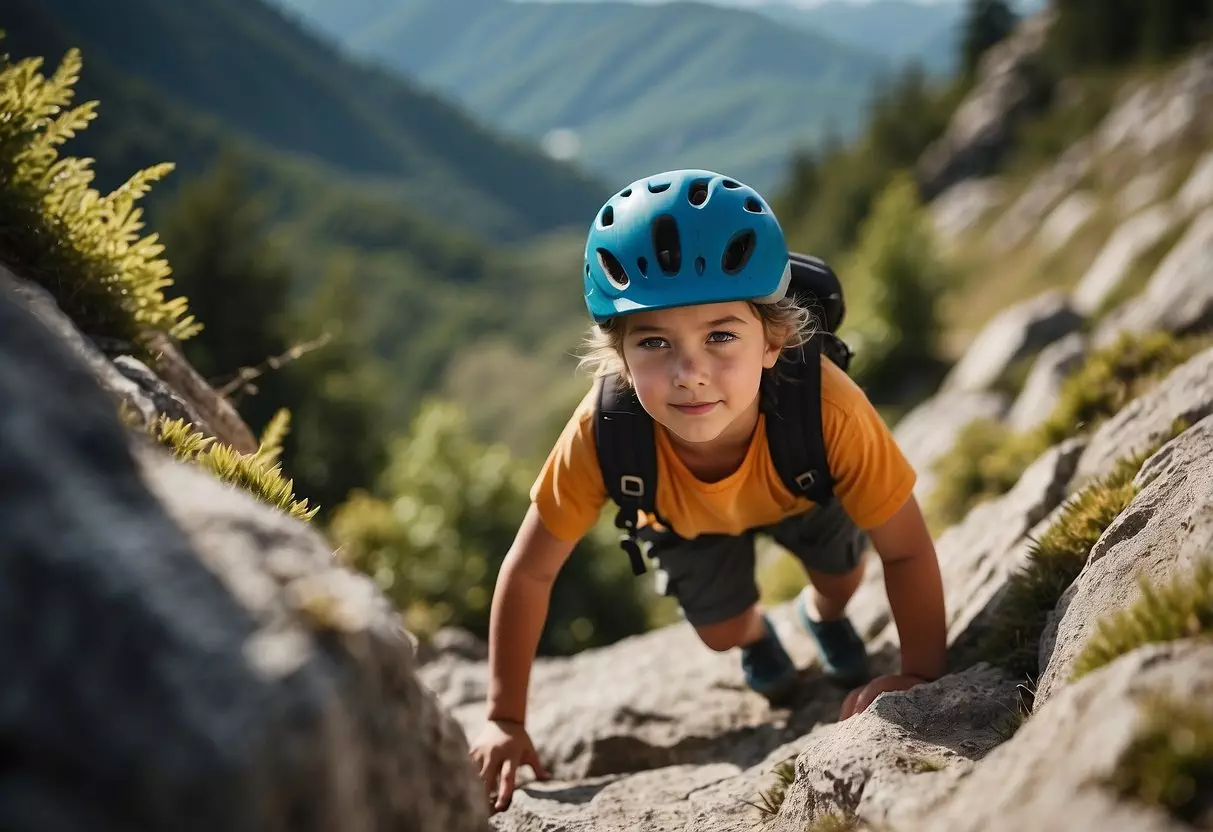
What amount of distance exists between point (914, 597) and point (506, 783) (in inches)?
87.3

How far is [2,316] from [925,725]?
3405 millimetres

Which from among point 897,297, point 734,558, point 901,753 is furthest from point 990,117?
point 901,753

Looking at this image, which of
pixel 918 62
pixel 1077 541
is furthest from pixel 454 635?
pixel 918 62

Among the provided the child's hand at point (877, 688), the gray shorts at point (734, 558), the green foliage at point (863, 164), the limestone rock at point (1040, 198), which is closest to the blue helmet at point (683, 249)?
the gray shorts at point (734, 558)

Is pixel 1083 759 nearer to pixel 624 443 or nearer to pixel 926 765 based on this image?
pixel 926 765

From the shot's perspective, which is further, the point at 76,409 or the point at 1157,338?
the point at 1157,338

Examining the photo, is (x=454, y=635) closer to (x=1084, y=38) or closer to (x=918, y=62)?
(x=1084, y=38)

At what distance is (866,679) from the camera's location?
5.68m

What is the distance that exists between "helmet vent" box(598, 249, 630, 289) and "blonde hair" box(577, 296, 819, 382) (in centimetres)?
20

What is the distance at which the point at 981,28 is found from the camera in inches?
3024

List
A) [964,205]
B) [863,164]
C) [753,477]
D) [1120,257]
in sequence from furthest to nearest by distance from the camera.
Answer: [863,164]
[964,205]
[1120,257]
[753,477]

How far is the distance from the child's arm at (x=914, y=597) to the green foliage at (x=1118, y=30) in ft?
206

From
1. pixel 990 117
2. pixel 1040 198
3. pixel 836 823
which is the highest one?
pixel 990 117

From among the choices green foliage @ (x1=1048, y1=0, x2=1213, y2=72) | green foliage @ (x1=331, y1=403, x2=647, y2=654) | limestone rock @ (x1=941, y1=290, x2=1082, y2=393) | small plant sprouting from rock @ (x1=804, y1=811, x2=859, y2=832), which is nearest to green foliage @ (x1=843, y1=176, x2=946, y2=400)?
limestone rock @ (x1=941, y1=290, x2=1082, y2=393)
